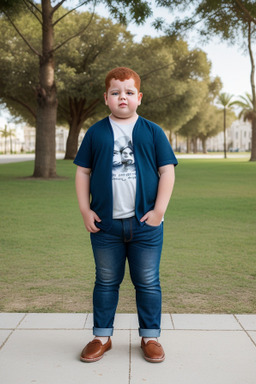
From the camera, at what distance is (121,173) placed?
9.50ft

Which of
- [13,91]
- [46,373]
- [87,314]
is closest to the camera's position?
[46,373]

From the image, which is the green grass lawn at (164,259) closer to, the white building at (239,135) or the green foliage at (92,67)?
the green foliage at (92,67)

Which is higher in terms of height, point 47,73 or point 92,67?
point 92,67

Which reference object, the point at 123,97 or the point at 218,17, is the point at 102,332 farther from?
the point at 218,17

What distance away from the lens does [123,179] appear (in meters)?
2.88

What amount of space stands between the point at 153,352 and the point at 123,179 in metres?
1.07

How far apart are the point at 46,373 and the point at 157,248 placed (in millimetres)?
987

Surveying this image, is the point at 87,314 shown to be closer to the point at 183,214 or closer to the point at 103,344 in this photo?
the point at 103,344

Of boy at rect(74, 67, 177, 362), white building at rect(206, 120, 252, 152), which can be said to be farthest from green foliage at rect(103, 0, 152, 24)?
white building at rect(206, 120, 252, 152)

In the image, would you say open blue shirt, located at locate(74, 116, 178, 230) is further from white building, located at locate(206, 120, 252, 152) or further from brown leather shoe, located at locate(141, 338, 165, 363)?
white building, located at locate(206, 120, 252, 152)

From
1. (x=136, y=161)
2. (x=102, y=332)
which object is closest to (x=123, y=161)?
(x=136, y=161)

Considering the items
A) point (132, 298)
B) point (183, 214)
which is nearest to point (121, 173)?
point (132, 298)

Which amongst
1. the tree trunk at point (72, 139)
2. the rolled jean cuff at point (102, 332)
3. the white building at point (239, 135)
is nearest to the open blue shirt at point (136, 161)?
the rolled jean cuff at point (102, 332)

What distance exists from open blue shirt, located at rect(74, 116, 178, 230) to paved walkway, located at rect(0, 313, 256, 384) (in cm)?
85
